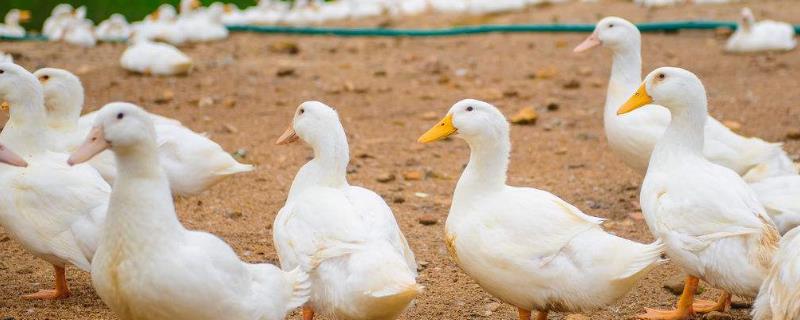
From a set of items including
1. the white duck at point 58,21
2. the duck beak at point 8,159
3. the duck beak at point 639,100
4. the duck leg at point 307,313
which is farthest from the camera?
the white duck at point 58,21

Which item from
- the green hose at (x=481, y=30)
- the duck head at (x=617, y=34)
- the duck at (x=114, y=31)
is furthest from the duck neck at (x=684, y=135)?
the duck at (x=114, y=31)

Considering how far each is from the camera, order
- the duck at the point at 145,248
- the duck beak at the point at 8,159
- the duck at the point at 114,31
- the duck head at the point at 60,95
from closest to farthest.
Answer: the duck at the point at 145,248 → the duck beak at the point at 8,159 → the duck head at the point at 60,95 → the duck at the point at 114,31

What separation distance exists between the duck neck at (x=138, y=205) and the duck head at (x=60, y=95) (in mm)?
2424

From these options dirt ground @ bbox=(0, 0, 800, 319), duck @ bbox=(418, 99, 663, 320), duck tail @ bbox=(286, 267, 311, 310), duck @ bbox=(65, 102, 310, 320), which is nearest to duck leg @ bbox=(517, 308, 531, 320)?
duck @ bbox=(418, 99, 663, 320)

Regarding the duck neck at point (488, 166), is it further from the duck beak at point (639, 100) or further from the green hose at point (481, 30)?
the green hose at point (481, 30)

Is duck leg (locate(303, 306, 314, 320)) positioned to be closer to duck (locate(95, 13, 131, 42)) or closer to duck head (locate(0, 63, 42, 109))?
duck head (locate(0, 63, 42, 109))

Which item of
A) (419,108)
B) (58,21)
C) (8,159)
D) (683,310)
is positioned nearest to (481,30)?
(419,108)

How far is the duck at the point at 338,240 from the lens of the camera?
4.09 meters

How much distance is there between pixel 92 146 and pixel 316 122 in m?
1.39

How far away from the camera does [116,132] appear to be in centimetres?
377

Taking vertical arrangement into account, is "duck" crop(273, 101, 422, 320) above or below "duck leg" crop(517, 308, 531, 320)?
above

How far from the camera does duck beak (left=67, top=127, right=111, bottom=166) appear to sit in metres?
3.80

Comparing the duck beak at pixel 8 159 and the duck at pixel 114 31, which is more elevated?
the duck beak at pixel 8 159

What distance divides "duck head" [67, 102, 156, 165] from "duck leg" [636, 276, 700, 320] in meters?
2.59
